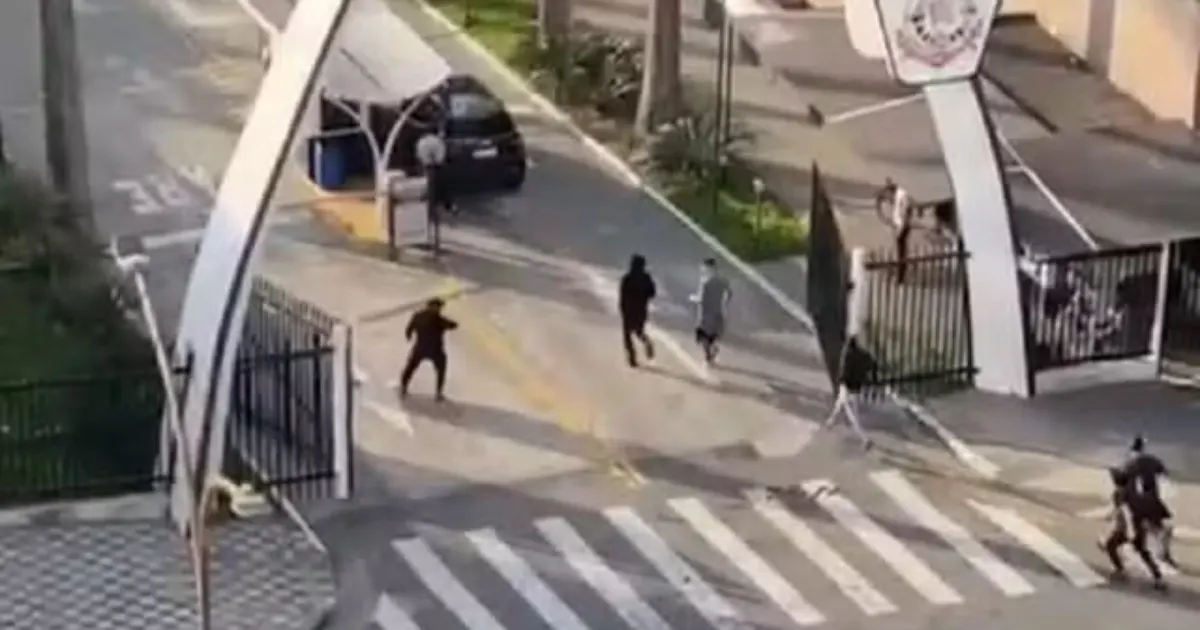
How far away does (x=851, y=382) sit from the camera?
34.3 meters

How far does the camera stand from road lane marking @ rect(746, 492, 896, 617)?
101 feet

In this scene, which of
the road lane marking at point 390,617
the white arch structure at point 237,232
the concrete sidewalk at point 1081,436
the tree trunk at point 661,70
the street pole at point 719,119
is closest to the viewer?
the white arch structure at point 237,232

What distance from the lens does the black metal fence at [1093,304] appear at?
3584 centimetres

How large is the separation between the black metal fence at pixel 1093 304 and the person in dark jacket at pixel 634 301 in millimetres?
4328

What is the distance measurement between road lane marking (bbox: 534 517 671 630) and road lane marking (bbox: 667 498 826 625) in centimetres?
120

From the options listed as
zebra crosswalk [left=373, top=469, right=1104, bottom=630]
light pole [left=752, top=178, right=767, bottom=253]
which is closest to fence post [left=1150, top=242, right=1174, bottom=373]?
zebra crosswalk [left=373, top=469, right=1104, bottom=630]

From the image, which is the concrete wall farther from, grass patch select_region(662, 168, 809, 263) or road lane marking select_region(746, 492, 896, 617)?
road lane marking select_region(746, 492, 896, 617)

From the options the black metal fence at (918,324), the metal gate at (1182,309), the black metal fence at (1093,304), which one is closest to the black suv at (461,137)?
the black metal fence at (918,324)

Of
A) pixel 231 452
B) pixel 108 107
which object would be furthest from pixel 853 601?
pixel 108 107

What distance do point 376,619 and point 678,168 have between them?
40.9ft

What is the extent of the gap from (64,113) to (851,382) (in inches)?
423

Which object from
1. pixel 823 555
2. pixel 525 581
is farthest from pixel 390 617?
pixel 823 555

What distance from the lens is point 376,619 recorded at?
30219mm

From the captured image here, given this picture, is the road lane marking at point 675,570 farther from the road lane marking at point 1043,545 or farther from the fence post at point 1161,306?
the fence post at point 1161,306
